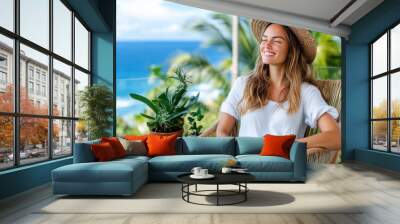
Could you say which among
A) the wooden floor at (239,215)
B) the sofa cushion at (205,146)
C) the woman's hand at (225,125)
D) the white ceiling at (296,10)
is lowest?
the wooden floor at (239,215)

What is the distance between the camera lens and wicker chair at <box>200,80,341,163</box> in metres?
8.11

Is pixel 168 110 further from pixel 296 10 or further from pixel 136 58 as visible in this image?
pixel 136 58

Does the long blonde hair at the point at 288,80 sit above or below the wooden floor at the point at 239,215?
above

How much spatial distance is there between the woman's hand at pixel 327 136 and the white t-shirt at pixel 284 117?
158mm

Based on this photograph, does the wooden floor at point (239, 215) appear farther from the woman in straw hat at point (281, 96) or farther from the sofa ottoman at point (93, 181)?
the woman in straw hat at point (281, 96)

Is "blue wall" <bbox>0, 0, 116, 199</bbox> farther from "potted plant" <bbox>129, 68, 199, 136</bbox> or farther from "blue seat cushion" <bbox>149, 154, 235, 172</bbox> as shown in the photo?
"blue seat cushion" <bbox>149, 154, 235, 172</bbox>

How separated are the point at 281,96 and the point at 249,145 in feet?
6.26

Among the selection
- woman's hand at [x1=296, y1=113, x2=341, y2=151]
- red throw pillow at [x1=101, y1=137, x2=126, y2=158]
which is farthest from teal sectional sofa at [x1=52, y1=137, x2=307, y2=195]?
woman's hand at [x1=296, y1=113, x2=341, y2=151]

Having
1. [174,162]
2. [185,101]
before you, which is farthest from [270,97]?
[174,162]

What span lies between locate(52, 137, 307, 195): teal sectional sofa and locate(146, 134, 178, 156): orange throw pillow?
0.18 metres

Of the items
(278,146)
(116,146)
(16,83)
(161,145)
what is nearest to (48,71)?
(16,83)

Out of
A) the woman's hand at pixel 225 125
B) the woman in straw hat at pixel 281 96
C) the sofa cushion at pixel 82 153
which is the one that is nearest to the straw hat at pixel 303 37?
the woman in straw hat at pixel 281 96

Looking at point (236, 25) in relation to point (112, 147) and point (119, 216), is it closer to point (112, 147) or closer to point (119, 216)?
point (112, 147)

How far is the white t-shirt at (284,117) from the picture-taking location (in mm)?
7844
